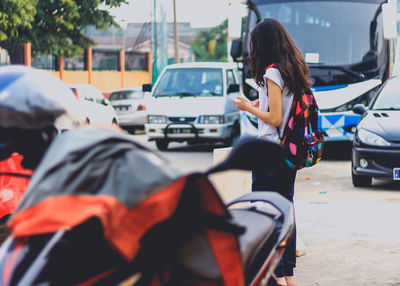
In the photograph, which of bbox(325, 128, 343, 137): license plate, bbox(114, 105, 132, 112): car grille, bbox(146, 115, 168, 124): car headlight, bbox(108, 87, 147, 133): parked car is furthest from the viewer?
bbox(114, 105, 132, 112): car grille

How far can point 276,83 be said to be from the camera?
14.9 feet

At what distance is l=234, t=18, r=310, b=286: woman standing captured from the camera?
14.9 feet

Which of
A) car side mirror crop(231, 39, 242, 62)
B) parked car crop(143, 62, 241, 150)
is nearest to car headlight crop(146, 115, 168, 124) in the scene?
parked car crop(143, 62, 241, 150)

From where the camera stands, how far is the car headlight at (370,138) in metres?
9.71

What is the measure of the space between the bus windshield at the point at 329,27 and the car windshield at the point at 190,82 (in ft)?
8.81

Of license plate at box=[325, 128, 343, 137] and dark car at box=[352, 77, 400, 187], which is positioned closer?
dark car at box=[352, 77, 400, 187]

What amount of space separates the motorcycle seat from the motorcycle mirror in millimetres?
174

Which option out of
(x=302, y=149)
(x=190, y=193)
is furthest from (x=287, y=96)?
(x=190, y=193)

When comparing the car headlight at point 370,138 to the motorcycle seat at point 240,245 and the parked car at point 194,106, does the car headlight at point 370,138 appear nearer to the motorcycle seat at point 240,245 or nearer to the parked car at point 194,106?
the parked car at point 194,106

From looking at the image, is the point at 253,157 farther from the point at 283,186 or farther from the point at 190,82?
the point at 190,82

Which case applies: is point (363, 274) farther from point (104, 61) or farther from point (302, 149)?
point (104, 61)

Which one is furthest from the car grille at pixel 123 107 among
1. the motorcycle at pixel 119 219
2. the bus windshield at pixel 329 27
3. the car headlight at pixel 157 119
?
the motorcycle at pixel 119 219

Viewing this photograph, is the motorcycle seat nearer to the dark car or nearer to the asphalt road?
the asphalt road

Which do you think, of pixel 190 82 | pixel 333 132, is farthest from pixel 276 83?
pixel 190 82
